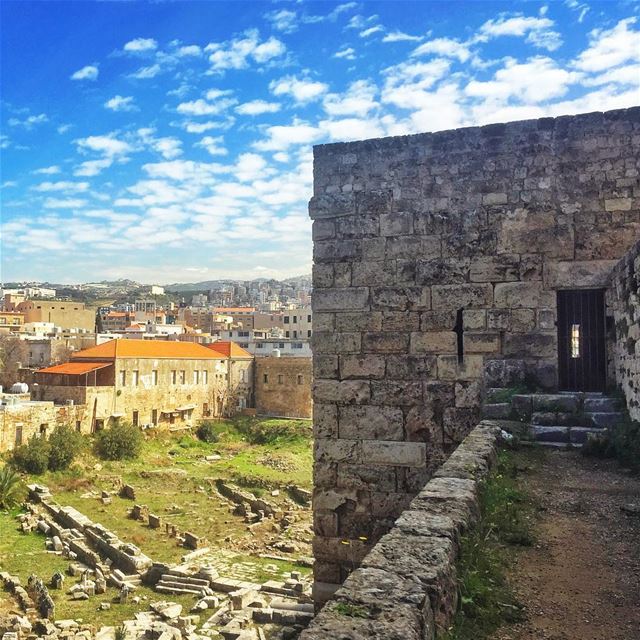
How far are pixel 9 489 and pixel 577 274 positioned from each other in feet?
84.3

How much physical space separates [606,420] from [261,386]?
138 feet

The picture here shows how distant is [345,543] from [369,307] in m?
2.36

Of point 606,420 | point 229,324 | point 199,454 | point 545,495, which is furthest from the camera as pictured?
point 229,324

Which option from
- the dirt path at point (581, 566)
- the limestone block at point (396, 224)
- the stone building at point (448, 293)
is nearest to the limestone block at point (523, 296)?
the stone building at point (448, 293)

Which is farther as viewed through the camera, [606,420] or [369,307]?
[369,307]

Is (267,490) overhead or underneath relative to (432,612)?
underneath

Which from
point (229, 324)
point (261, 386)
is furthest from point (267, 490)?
point (229, 324)

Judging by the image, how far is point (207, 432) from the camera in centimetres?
3966

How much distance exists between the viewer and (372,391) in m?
6.00

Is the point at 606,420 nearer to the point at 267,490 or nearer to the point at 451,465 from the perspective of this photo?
the point at 451,465

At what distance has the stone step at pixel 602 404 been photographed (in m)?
5.29

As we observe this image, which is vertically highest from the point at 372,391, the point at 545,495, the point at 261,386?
the point at 372,391

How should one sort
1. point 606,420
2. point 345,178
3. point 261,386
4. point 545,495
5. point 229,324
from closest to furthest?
point 545,495 → point 606,420 → point 345,178 → point 261,386 → point 229,324

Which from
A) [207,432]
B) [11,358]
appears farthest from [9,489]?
[11,358]
